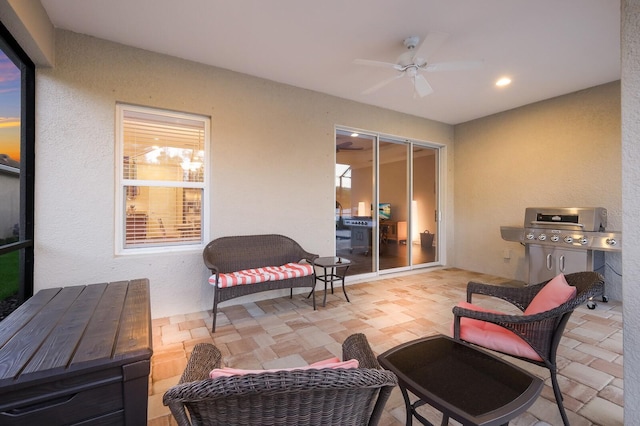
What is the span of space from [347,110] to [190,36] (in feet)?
7.85

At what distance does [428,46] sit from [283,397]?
10.0ft

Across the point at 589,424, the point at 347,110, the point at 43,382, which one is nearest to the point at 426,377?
the point at 589,424

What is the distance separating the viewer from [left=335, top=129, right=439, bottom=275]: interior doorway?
4738 mm

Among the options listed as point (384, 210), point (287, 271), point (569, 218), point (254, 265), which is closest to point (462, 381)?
point (287, 271)

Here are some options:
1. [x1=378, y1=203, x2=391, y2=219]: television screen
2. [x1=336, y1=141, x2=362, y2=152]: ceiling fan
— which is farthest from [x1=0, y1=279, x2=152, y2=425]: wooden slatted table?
[x1=378, y1=203, x2=391, y2=219]: television screen

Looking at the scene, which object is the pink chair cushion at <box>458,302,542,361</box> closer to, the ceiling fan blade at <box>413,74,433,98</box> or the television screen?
the ceiling fan blade at <box>413,74,433,98</box>

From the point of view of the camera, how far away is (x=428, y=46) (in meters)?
2.70

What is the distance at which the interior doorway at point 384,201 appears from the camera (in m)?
4.74

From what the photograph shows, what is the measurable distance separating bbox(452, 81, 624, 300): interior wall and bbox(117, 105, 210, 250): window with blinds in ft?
15.6

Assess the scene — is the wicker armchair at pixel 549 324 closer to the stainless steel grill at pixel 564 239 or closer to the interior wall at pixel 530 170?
the stainless steel grill at pixel 564 239

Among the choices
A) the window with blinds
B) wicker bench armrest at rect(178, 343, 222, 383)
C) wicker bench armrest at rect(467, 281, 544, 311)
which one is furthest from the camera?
the window with blinds

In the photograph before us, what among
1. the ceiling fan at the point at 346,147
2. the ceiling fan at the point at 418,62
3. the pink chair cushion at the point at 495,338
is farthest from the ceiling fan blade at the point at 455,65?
the pink chair cushion at the point at 495,338

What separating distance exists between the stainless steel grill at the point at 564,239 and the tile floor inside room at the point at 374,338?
60cm

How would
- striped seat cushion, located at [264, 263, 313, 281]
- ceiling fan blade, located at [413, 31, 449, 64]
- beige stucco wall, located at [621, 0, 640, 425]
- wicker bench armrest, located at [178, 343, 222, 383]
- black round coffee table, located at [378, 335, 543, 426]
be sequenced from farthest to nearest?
striped seat cushion, located at [264, 263, 313, 281] → ceiling fan blade, located at [413, 31, 449, 64] → beige stucco wall, located at [621, 0, 640, 425] → black round coffee table, located at [378, 335, 543, 426] → wicker bench armrest, located at [178, 343, 222, 383]
